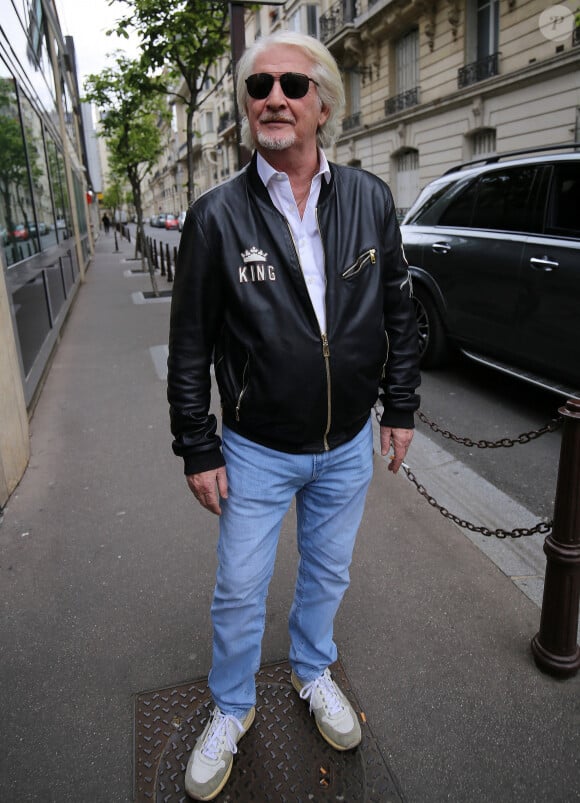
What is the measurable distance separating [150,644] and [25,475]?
215cm

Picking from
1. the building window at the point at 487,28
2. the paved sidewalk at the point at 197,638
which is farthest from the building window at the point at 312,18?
the paved sidewalk at the point at 197,638

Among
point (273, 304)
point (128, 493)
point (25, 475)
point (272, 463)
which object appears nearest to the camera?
point (273, 304)

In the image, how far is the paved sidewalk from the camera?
2.00 meters

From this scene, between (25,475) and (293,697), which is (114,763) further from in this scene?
(25,475)

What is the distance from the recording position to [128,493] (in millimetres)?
3955

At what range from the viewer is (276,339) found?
171cm

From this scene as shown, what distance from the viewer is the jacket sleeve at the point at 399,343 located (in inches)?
77.3

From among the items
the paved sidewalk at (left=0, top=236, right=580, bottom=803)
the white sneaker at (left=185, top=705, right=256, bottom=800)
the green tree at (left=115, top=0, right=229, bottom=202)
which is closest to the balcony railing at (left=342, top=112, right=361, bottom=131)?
the green tree at (left=115, top=0, right=229, bottom=202)

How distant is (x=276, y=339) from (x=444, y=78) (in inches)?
868

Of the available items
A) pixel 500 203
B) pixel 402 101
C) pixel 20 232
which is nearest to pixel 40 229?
pixel 20 232

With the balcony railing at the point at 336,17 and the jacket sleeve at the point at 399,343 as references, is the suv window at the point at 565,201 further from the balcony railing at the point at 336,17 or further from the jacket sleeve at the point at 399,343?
the balcony railing at the point at 336,17

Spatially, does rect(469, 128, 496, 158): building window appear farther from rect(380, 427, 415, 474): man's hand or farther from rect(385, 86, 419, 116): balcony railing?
rect(380, 427, 415, 474): man's hand

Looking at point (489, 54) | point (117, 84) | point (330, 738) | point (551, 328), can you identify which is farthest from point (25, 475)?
point (489, 54)

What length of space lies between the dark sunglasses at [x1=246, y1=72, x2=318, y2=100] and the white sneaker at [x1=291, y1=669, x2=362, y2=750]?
1.87 meters
